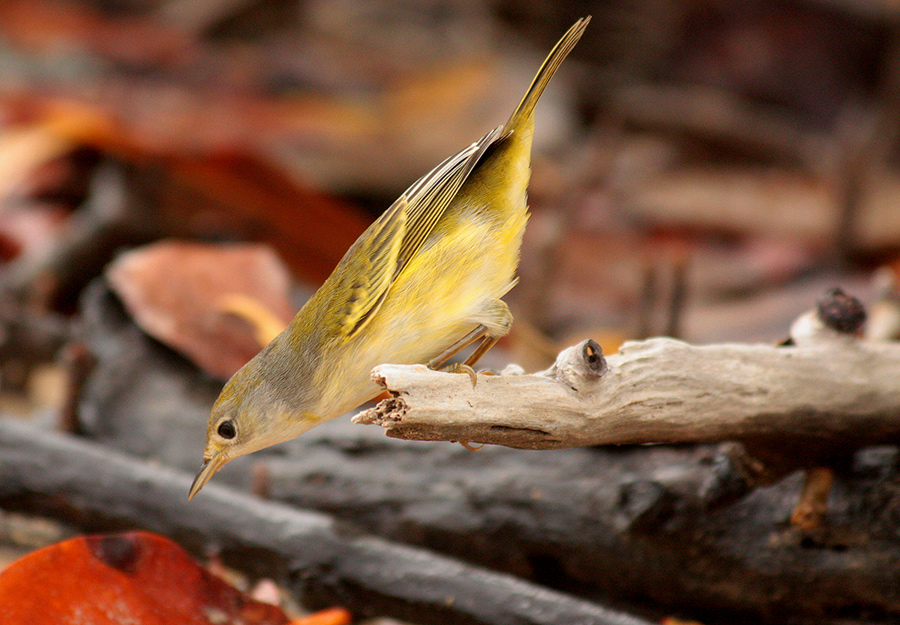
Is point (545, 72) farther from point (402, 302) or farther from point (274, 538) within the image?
point (274, 538)

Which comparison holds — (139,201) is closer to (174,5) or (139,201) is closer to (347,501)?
(347,501)

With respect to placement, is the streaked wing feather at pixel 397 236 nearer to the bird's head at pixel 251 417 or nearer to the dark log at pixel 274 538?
the bird's head at pixel 251 417

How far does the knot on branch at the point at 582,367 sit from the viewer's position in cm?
171

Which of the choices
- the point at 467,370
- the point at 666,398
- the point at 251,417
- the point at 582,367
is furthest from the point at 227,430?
the point at 666,398

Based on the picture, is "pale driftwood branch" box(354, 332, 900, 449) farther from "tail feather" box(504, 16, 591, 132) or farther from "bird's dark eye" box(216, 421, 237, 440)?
"tail feather" box(504, 16, 591, 132)

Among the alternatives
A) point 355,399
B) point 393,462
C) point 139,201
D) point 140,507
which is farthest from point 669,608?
point 139,201

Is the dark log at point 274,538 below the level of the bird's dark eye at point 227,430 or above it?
below

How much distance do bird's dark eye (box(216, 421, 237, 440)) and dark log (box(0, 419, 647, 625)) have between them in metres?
0.54

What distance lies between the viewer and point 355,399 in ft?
6.40

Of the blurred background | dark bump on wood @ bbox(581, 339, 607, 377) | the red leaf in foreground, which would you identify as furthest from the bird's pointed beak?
dark bump on wood @ bbox(581, 339, 607, 377)

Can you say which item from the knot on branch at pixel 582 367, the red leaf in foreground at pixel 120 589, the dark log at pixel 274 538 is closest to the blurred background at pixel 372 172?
the dark log at pixel 274 538

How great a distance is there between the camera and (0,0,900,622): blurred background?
324 centimetres

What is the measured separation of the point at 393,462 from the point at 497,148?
1.10 meters

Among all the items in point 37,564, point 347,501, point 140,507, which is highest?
point 347,501
